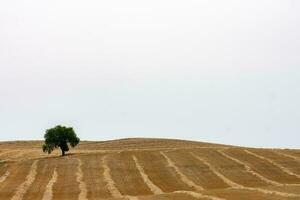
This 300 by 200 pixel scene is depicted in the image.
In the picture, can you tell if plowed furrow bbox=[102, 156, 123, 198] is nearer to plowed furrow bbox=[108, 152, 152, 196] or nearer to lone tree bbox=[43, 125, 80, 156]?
plowed furrow bbox=[108, 152, 152, 196]

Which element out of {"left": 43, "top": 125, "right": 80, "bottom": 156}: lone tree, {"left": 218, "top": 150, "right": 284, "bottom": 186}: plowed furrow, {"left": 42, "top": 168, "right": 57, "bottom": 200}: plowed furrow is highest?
{"left": 43, "top": 125, "right": 80, "bottom": 156}: lone tree

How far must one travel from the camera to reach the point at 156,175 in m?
67.6

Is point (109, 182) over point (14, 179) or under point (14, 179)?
under

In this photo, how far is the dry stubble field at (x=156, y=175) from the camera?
168 feet

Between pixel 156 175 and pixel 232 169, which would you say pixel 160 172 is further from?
pixel 232 169

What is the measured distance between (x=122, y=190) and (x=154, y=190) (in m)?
3.20

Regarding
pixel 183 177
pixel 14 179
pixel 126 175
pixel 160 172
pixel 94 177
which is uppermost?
pixel 160 172

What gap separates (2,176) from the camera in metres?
72.1

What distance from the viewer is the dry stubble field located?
51125 millimetres

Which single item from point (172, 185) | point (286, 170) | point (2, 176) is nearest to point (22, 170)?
point (2, 176)

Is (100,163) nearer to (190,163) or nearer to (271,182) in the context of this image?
(190,163)

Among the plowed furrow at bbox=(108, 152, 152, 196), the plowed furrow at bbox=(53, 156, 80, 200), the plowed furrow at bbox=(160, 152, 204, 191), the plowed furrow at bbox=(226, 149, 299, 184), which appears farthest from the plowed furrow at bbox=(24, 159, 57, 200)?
the plowed furrow at bbox=(226, 149, 299, 184)

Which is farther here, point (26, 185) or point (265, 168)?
point (265, 168)

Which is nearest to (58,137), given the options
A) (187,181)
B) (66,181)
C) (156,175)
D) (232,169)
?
(156,175)
